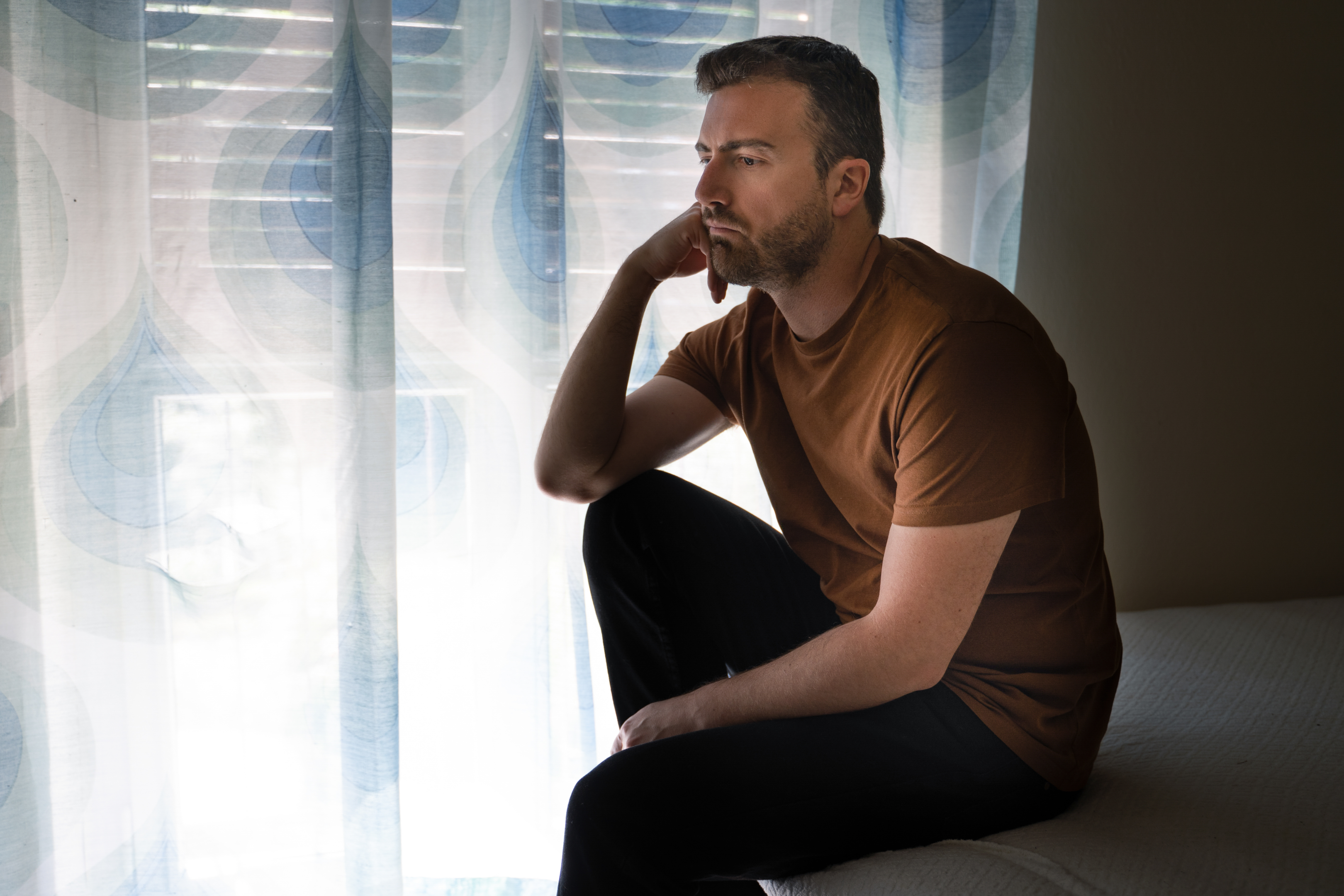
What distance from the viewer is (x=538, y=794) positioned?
4.51 ft

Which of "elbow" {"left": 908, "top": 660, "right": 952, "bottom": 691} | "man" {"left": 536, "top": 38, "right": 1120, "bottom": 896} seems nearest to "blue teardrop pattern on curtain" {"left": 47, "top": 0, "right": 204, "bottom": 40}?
"man" {"left": 536, "top": 38, "right": 1120, "bottom": 896}

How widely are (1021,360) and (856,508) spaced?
274 millimetres

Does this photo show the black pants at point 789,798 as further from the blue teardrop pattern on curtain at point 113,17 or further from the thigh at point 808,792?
the blue teardrop pattern on curtain at point 113,17

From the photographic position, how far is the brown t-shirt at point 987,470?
0.83m

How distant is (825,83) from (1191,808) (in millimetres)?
894

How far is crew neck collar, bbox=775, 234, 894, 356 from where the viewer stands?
998mm

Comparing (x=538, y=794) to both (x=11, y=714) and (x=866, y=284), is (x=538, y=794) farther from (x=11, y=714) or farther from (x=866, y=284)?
(x=866, y=284)

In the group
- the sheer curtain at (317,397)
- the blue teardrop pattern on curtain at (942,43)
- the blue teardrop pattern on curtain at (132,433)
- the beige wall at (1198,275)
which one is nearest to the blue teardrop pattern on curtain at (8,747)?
the sheer curtain at (317,397)

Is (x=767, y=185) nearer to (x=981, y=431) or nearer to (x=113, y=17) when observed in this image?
(x=981, y=431)

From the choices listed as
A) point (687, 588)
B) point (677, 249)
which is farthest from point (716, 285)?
point (687, 588)

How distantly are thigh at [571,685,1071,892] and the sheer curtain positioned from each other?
0.57m

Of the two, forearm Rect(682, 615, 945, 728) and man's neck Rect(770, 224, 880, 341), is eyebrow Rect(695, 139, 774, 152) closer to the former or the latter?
man's neck Rect(770, 224, 880, 341)

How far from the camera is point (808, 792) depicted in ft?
2.68

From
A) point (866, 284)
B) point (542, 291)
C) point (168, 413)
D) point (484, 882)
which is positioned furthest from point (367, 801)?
point (866, 284)
